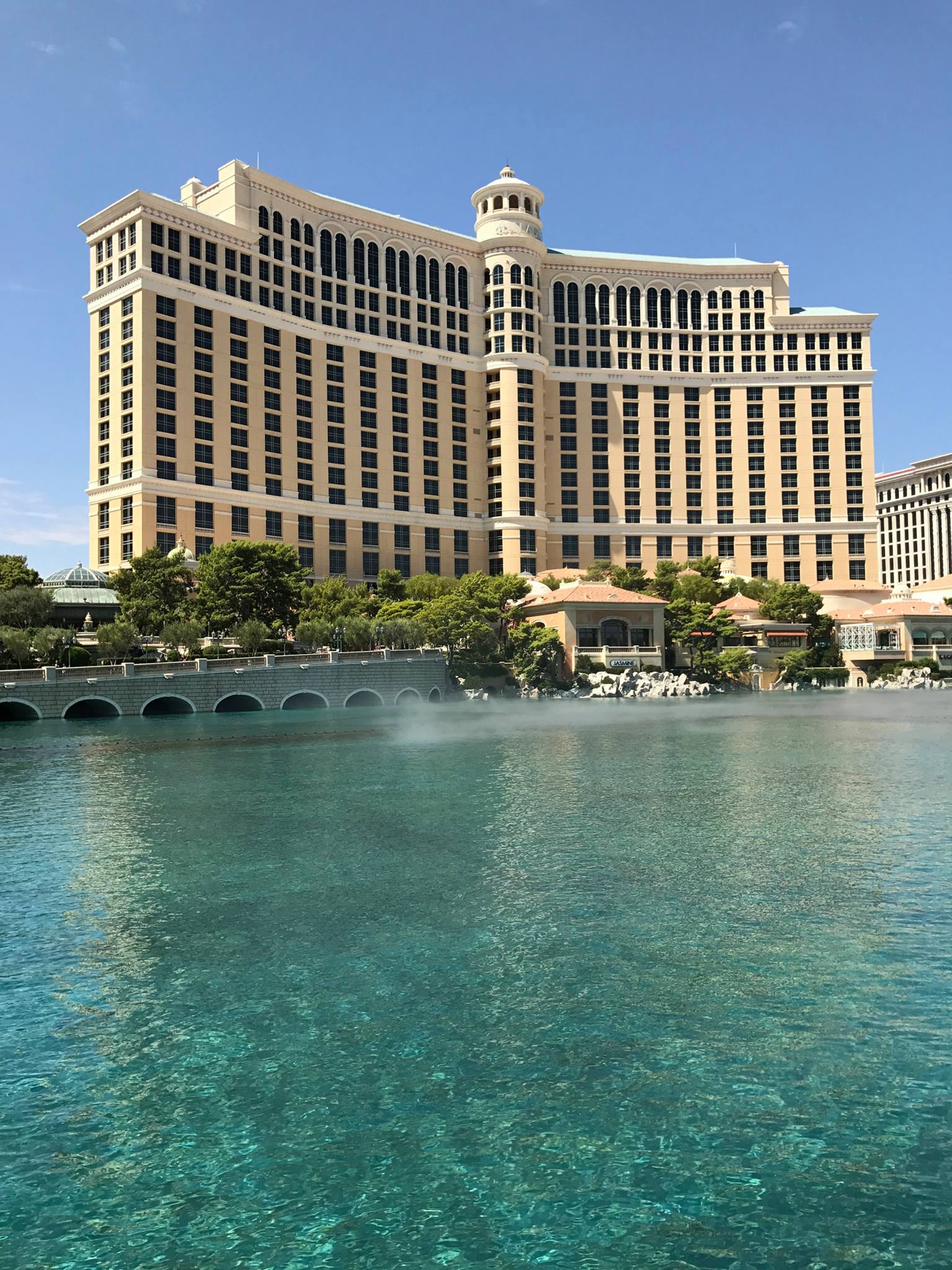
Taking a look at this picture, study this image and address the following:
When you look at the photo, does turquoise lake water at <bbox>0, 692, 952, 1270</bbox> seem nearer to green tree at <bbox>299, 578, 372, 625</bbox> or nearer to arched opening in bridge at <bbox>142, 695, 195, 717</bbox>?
arched opening in bridge at <bbox>142, 695, 195, 717</bbox>

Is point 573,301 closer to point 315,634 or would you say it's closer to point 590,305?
point 590,305

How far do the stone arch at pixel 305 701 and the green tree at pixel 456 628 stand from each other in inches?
515

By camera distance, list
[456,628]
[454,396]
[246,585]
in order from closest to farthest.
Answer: [246,585]
[456,628]
[454,396]

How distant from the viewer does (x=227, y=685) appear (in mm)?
75875

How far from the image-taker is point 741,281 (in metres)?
140

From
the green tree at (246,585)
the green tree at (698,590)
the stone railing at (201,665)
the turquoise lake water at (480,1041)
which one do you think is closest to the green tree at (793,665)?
the green tree at (698,590)

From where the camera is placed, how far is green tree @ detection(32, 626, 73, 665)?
73.6m

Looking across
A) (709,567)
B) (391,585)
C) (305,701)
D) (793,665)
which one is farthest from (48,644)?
(709,567)

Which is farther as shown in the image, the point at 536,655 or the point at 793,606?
the point at 793,606

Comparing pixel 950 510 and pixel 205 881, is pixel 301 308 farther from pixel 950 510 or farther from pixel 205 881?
pixel 950 510

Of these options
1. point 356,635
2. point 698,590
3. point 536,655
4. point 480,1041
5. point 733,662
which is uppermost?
point 698,590

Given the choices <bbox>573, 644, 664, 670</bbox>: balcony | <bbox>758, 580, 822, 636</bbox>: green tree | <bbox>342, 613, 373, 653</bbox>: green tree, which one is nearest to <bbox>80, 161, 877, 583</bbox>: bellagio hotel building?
<bbox>342, 613, 373, 653</bbox>: green tree

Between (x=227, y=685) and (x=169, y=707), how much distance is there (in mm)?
5485

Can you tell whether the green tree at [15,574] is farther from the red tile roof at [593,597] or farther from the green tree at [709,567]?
the green tree at [709,567]
